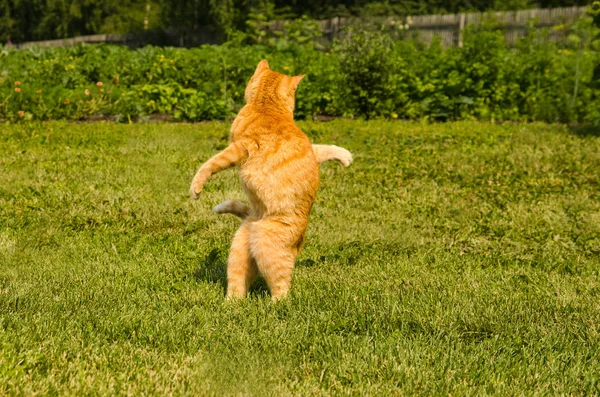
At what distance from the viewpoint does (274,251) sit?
3.98 m

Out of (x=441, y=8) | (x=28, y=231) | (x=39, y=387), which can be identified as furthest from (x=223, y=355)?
(x=441, y=8)

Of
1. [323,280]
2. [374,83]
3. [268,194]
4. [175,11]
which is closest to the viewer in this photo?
[268,194]

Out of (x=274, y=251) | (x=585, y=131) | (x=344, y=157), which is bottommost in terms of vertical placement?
(x=585, y=131)

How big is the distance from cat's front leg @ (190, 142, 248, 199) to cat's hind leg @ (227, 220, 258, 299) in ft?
1.35

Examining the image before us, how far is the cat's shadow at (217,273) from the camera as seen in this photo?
4.48m

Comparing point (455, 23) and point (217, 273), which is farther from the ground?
point (455, 23)

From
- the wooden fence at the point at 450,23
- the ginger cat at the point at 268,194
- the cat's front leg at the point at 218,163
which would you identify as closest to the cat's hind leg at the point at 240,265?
the ginger cat at the point at 268,194

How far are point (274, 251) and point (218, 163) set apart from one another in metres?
0.65

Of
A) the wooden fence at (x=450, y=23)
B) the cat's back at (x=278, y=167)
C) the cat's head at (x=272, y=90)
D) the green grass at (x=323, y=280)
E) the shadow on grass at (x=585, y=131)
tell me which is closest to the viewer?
the green grass at (x=323, y=280)

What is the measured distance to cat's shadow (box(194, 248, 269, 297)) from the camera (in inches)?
176

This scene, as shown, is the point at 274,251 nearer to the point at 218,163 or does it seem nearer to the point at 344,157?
the point at 218,163

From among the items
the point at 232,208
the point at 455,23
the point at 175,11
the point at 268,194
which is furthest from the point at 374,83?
the point at 175,11

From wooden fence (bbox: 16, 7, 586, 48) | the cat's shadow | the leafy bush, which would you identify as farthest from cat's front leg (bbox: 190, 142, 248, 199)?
wooden fence (bbox: 16, 7, 586, 48)

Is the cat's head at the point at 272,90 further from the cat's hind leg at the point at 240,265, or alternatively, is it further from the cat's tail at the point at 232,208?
the cat's hind leg at the point at 240,265
